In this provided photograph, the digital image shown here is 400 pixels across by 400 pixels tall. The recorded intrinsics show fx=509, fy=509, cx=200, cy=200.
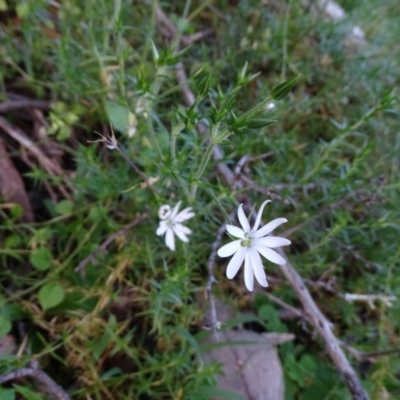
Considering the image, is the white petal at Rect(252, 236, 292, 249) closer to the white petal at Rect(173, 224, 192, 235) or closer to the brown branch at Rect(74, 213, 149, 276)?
the white petal at Rect(173, 224, 192, 235)

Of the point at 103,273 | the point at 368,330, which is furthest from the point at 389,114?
the point at 103,273

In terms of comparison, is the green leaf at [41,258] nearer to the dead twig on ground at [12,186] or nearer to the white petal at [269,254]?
the dead twig on ground at [12,186]

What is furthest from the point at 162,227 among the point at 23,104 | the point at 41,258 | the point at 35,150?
the point at 23,104

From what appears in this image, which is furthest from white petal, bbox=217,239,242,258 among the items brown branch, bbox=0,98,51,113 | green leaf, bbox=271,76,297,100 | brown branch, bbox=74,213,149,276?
brown branch, bbox=0,98,51,113

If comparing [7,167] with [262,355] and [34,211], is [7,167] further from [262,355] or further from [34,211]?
[262,355]

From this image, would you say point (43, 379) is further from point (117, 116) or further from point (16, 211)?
point (117, 116)
